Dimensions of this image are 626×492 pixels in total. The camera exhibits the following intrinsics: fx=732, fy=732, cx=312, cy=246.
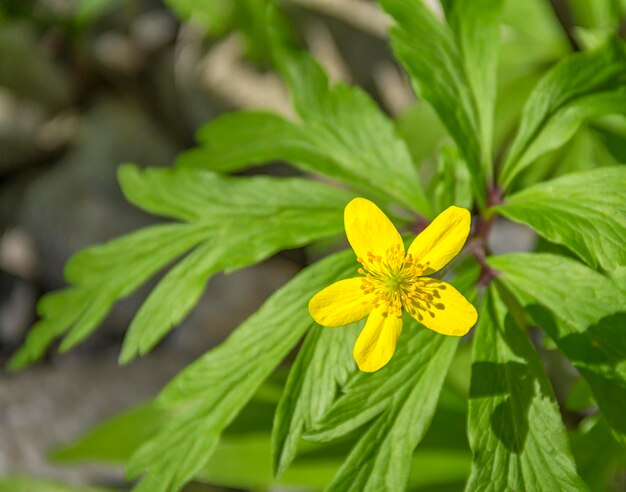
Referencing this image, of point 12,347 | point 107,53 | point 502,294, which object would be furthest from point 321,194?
point 107,53

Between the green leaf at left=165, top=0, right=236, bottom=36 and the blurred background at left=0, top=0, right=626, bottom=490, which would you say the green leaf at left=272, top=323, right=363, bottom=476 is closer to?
the blurred background at left=0, top=0, right=626, bottom=490

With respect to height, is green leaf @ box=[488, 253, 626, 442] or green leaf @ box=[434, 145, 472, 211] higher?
green leaf @ box=[434, 145, 472, 211]

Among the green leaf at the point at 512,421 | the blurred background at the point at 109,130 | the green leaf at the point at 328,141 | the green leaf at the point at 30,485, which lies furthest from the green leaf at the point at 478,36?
the green leaf at the point at 30,485

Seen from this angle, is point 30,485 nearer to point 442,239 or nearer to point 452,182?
point 452,182

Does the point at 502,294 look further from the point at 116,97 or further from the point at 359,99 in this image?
the point at 116,97

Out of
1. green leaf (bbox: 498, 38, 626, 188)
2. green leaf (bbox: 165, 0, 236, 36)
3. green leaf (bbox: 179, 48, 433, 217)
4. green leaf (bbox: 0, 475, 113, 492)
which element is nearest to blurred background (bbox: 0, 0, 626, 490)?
green leaf (bbox: 165, 0, 236, 36)
